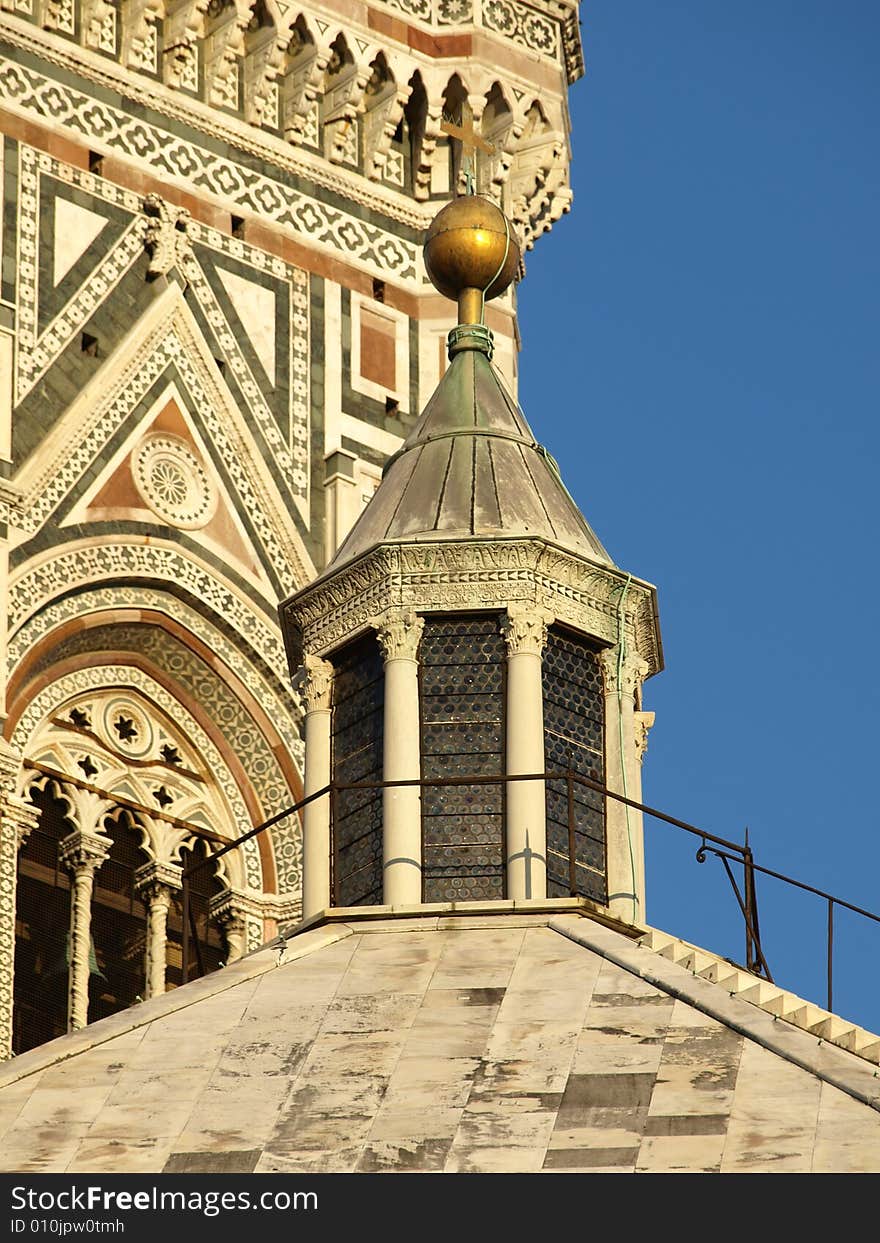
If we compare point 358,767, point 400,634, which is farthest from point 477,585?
point 358,767

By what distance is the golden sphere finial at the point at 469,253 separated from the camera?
25750 mm

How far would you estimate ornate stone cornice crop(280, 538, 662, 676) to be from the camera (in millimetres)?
23859

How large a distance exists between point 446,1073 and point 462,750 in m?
3.79

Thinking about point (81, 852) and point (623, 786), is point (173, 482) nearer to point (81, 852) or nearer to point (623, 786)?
point (81, 852)

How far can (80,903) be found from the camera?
31.3 metres

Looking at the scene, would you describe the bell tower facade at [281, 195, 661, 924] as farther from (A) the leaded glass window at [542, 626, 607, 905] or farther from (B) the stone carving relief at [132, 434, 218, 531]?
(B) the stone carving relief at [132, 434, 218, 531]

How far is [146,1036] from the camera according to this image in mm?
21109

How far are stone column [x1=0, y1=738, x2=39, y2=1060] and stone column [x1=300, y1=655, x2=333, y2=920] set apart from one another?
6.37 m

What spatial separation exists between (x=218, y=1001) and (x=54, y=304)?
12140 millimetres

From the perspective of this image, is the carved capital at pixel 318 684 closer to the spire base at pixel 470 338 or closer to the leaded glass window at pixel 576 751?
the leaded glass window at pixel 576 751

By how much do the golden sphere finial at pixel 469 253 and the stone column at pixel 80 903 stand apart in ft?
22.1

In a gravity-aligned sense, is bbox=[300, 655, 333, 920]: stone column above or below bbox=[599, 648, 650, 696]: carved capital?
below

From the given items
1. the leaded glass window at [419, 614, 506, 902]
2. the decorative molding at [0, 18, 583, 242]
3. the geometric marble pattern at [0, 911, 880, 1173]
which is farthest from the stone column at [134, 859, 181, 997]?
the geometric marble pattern at [0, 911, 880, 1173]

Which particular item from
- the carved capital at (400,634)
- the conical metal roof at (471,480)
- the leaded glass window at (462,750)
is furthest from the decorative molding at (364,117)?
the leaded glass window at (462,750)
